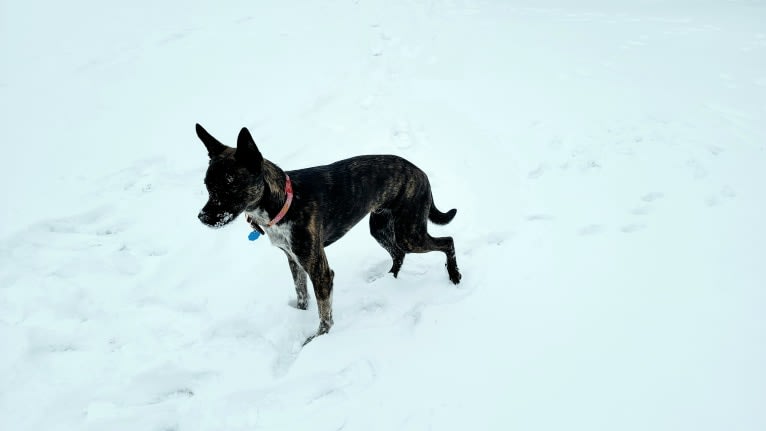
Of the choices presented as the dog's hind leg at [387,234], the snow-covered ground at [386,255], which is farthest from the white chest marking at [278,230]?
the dog's hind leg at [387,234]

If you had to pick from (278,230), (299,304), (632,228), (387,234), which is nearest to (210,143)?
(278,230)

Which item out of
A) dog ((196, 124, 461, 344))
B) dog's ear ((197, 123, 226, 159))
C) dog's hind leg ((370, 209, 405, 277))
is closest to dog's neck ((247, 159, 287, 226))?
dog ((196, 124, 461, 344))

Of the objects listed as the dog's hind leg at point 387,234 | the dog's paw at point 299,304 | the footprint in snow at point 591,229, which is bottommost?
the dog's paw at point 299,304

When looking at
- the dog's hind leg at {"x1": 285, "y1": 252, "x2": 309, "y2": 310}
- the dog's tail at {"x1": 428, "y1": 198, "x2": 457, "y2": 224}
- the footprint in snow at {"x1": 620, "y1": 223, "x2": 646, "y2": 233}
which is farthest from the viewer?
the footprint in snow at {"x1": 620, "y1": 223, "x2": 646, "y2": 233}

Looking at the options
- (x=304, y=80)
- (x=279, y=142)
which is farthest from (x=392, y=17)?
(x=279, y=142)

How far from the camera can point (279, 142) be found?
23.7ft

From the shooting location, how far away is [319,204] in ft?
12.0

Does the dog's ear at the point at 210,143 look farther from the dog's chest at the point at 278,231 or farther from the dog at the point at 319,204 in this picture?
the dog's chest at the point at 278,231

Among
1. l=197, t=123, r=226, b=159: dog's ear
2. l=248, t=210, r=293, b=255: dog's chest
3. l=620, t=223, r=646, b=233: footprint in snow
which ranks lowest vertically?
l=620, t=223, r=646, b=233: footprint in snow

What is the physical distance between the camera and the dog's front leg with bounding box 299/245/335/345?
3640 mm

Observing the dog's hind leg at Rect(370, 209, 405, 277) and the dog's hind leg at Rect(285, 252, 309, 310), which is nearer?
the dog's hind leg at Rect(285, 252, 309, 310)

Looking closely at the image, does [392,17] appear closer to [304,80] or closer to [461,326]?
[304,80]

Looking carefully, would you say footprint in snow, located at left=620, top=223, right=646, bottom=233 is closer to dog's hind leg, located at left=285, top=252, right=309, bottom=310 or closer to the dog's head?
dog's hind leg, located at left=285, top=252, right=309, bottom=310

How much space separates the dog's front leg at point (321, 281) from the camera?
3.64 m
